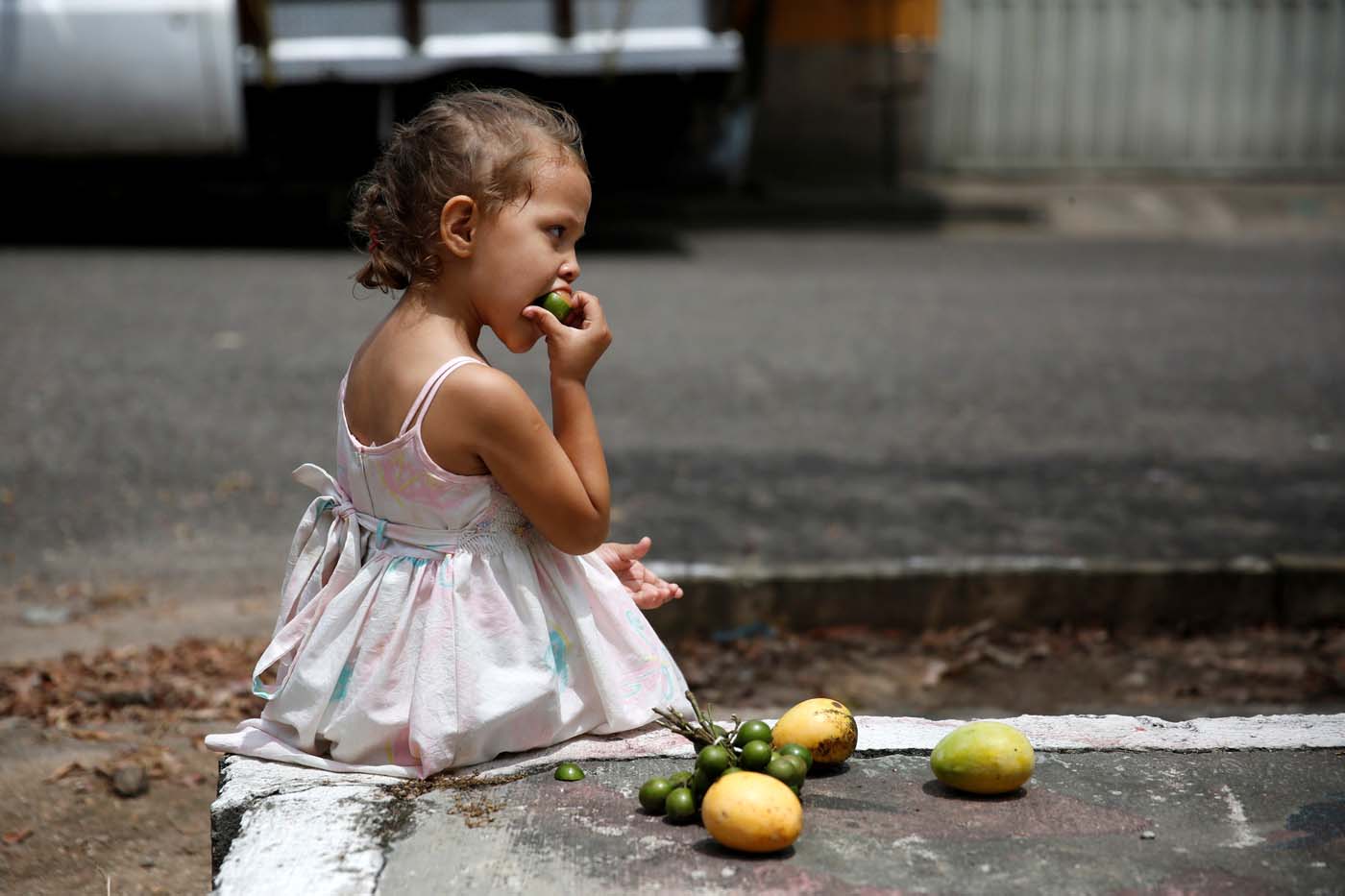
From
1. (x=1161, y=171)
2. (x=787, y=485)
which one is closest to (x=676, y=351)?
(x=787, y=485)

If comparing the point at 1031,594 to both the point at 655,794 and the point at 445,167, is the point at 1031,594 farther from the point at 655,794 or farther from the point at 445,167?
the point at 445,167

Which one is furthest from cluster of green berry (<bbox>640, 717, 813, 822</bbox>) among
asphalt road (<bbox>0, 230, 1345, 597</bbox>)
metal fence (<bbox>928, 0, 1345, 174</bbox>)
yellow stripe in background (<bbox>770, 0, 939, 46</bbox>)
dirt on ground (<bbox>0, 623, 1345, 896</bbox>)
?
metal fence (<bbox>928, 0, 1345, 174</bbox>)

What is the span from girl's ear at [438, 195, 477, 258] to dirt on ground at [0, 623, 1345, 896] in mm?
1322

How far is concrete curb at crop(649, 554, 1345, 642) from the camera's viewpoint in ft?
13.6

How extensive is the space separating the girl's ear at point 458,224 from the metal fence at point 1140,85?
1202 cm

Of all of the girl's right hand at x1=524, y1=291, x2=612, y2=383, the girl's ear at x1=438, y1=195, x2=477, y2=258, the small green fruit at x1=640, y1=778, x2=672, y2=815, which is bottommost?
the small green fruit at x1=640, y1=778, x2=672, y2=815

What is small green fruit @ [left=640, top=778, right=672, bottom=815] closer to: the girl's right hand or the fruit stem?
the fruit stem

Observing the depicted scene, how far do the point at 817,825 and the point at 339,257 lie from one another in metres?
8.00

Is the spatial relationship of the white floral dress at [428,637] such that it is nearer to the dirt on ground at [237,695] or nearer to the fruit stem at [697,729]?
the fruit stem at [697,729]

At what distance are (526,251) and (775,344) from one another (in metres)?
5.12

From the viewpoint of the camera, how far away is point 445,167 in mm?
2473

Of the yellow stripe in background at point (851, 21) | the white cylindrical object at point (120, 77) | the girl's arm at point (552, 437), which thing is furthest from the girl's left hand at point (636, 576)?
the yellow stripe in background at point (851, 21)

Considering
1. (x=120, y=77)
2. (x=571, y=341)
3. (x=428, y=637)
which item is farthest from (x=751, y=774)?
(x=120, y=77)

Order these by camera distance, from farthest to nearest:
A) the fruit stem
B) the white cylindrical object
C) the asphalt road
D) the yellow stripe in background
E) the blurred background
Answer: the yellow stripe in background < the white cylindrical object < the asphalt road < the blurred background < the fruit stem
